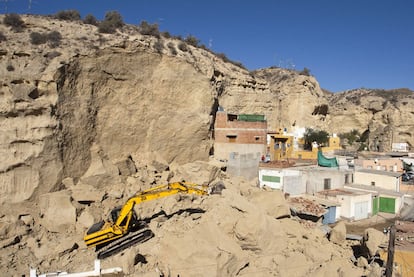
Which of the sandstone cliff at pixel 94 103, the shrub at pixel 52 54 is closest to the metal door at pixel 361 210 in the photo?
the sandstone cliff at pixel 94 103

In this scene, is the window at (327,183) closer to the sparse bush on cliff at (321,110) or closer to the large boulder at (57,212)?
the sparse bush on cliff at (321,110)

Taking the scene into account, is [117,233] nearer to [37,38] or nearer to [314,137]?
[37,38]

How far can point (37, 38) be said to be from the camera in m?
14.4

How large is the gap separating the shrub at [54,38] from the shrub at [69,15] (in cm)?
418

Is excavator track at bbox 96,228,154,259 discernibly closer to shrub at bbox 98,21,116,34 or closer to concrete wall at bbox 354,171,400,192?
shrub at bbox 98,21,116,34

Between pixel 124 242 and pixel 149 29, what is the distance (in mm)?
13133

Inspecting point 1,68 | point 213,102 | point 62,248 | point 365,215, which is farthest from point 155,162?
point 365,215

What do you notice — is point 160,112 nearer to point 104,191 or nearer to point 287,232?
point 104,191

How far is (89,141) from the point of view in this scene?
14016mm

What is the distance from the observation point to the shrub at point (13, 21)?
50.3ft

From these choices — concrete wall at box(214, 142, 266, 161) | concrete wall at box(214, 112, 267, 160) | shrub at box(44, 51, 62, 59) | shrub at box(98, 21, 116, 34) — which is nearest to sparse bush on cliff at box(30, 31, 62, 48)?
shrub at box(44, 51, 62, 59)

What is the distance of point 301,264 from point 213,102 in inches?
389

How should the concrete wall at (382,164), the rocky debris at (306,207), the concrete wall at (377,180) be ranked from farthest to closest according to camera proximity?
the concrete wall at (382,164)
the concrete wall at (377,180)
the rocky debris at (306,207)

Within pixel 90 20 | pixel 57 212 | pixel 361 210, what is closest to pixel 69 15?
pixel 90 20
